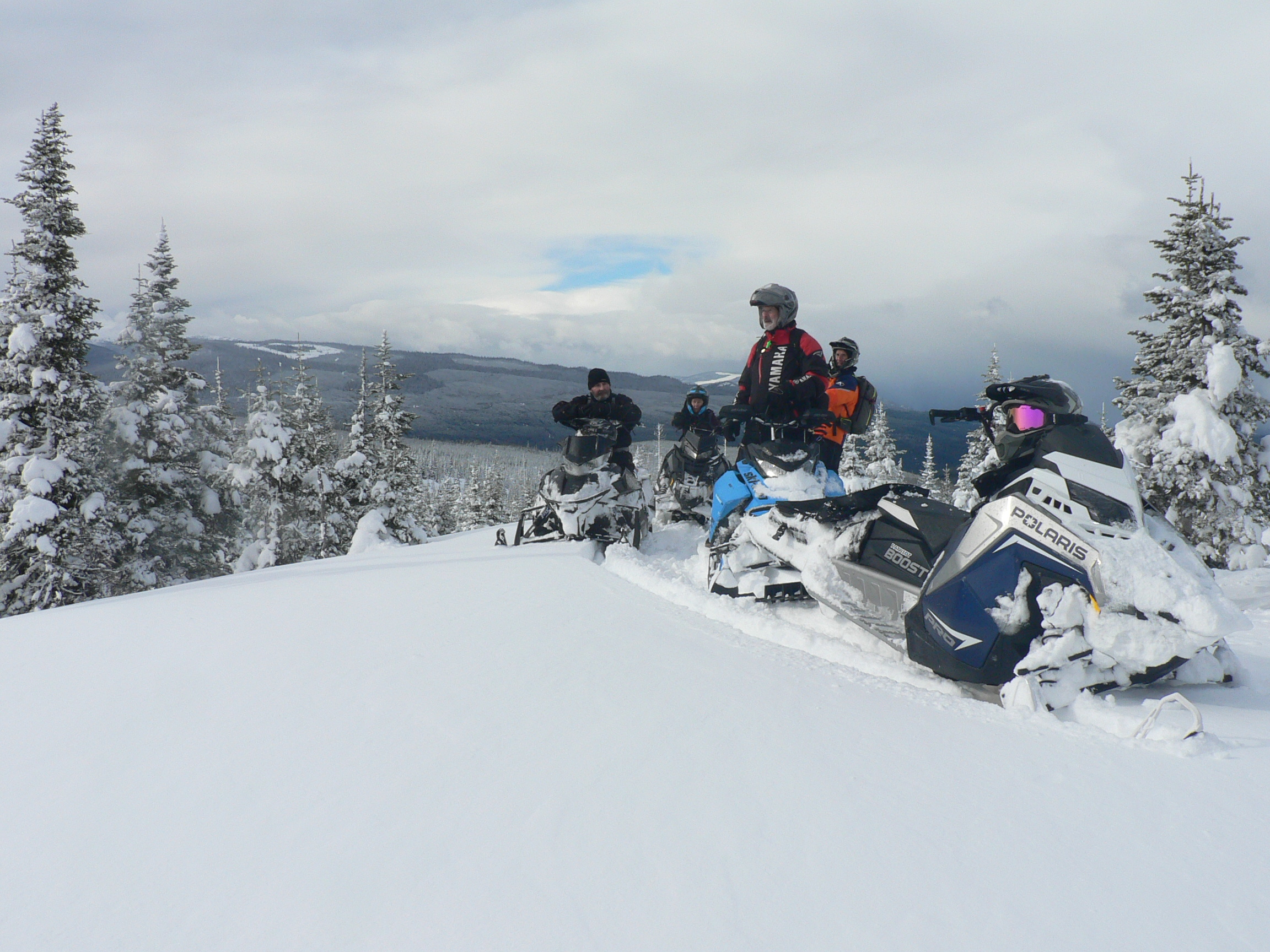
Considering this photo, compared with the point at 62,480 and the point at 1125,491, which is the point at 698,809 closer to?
the point at 1125,491

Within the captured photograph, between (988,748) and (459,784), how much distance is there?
1682mm

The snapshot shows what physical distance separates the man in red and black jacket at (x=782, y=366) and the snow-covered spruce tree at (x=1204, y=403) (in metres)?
12.2

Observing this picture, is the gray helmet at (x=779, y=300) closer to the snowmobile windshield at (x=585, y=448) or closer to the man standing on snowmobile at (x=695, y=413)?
the snowmobile windshield at (x=585, y=448)

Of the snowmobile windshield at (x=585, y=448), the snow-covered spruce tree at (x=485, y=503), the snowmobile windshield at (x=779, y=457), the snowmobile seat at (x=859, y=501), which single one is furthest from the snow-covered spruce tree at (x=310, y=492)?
the snowmobile seat at (x=859, y=501)

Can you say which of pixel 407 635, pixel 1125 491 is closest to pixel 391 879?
pixel 407 635

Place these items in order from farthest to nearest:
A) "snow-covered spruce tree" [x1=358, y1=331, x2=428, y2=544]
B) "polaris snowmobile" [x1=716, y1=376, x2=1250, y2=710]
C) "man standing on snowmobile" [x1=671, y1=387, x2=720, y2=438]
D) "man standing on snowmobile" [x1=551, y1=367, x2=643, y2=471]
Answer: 1. "snow-covered spruce tree" [x1=358, y1=331, x2=428, y2=544]
2. "man standing on snowmobile" [x1=671, y1=387, x2=720, y2=438]
3. "man standing on snowmobile" [x1=551, y1=367, x2=643, y2=471]
4. "polaris snowmobile" [x1=716, y1=376, x2=1250, y2=710]

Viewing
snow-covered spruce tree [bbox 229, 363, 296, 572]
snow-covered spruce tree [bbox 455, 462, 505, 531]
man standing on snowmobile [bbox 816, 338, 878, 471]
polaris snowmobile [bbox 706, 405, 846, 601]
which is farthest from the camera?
snow-covered spruce tree [bbox 455, 462, 505, 531]

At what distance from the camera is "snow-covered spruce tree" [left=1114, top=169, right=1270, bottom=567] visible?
44.5ft

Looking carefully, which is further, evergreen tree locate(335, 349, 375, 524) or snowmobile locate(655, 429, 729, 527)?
evergreen tree locate(335, 349, 375, 524)

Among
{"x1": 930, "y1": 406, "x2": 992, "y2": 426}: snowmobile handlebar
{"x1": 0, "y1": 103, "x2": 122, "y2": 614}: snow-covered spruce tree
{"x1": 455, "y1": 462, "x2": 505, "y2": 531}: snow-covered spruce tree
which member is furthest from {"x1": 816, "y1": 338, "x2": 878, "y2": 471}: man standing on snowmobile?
{"x1": 455, "y1": 462, "x2": 505, "y2": 531}: snow-covered spruce tree

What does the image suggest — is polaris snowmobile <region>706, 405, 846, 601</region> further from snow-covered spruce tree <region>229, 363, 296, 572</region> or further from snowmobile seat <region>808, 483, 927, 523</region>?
snow-covered spruce tree <region>229, 363, 296, 572</region>

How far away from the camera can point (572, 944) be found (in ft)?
4.47

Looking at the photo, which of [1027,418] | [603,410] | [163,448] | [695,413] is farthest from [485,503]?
[1027,418]

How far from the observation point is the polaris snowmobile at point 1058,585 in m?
2.60
